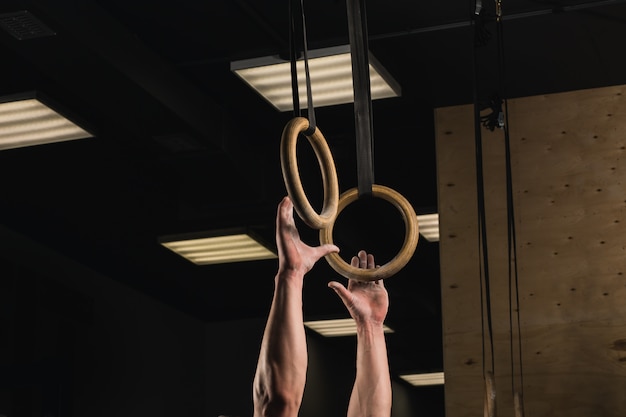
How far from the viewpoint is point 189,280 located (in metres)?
9.81

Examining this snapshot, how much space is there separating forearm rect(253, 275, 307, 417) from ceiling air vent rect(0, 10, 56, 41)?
10.3 feet

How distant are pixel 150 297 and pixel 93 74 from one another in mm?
5300

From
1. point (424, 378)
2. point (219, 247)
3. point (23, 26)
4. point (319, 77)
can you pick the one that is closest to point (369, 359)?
point (23, 26)

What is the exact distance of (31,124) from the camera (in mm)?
6105

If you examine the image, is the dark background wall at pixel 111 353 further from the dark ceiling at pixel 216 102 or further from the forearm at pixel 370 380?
the forearm at pixel 370 380

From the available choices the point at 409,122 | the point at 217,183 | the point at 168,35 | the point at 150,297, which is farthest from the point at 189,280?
the point at 168,35

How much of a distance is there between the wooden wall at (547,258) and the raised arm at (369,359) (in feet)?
9.57

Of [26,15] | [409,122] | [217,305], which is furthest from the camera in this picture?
[217,305]

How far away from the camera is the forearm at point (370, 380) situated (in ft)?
7.63

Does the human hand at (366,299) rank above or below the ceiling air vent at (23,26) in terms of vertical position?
below

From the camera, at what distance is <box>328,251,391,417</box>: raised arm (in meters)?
2.33

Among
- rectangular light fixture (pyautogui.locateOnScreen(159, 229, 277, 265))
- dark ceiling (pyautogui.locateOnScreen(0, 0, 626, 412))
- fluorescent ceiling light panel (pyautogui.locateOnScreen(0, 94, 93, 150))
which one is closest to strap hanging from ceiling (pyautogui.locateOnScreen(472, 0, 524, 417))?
dark ceiling (pyautogui.locateOnScreen(0, 0, 626, 412))

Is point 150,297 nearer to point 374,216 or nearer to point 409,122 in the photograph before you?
point 374,216

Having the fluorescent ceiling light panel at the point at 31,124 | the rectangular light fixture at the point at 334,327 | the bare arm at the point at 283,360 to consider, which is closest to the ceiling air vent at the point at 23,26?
the fluorescent ceiling light panel at the point at 31,124
